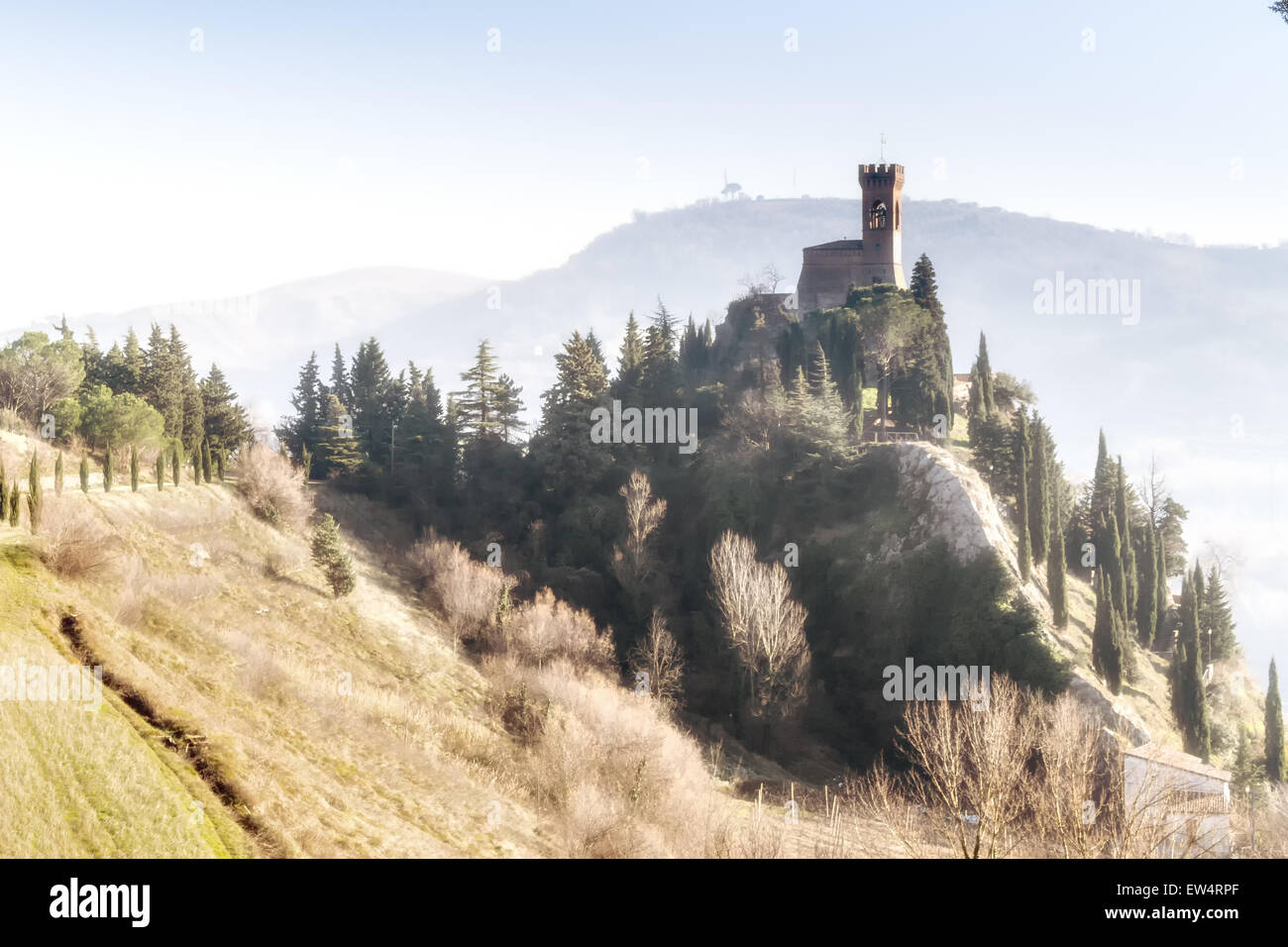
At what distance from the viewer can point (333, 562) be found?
141 ft

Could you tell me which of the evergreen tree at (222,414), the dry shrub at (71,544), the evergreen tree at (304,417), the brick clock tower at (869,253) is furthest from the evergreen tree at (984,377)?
the dry shrub at (71,544)

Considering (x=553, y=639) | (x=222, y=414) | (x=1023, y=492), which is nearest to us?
(x=553, y=639)

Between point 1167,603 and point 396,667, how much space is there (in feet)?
174

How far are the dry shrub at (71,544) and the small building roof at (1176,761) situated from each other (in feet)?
119

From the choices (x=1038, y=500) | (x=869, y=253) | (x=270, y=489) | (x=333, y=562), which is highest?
(x=869, y=253)

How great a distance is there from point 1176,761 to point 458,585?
3419cm

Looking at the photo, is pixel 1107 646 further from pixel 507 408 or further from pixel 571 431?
pixel 507 408

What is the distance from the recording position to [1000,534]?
4869 centimetres

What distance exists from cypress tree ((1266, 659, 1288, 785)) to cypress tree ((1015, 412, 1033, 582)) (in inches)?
609

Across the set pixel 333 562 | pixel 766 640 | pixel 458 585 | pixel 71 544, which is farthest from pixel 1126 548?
pixel 71 544

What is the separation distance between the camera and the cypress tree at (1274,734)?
4903 cm

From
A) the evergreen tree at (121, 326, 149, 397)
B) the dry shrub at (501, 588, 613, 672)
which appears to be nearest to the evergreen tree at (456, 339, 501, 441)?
the evergreen tree at (121, 326, 149, 397)
